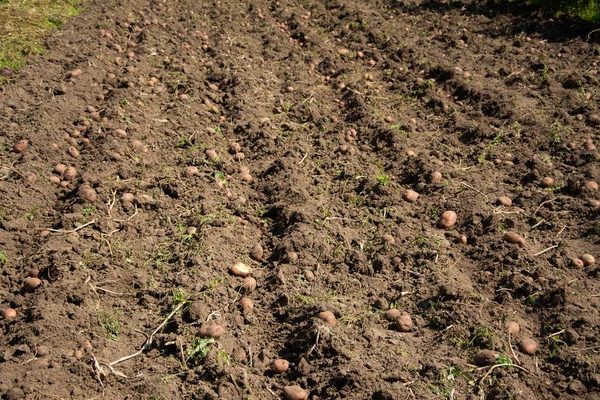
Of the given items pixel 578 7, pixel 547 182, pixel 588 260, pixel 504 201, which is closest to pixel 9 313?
pixel 504 201

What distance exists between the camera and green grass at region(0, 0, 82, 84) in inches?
213

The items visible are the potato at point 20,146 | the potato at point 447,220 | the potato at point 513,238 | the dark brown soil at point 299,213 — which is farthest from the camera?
the potato at point 20,146

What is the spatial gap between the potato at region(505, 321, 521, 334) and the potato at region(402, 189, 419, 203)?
1.30 meters

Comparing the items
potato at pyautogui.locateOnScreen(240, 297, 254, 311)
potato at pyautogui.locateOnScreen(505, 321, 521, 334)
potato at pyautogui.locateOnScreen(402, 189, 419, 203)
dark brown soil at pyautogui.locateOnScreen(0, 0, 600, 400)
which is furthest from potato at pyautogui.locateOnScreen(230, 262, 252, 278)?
potato at pyautogui.locateOnScreen(505, 321, 521, 334)

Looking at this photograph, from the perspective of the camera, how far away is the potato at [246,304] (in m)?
3.17

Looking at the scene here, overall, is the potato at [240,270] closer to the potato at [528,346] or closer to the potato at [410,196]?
the potato at [410,196]

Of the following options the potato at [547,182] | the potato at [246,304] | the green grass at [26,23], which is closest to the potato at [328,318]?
the potato at [246,304]

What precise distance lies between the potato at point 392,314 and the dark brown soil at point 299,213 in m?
0.03

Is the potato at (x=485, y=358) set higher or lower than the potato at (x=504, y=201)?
lower

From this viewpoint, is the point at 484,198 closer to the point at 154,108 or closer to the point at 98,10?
the point at 154,108

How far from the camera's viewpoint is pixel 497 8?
7203 mm

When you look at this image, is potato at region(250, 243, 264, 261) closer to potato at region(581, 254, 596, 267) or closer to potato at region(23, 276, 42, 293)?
potato at region(23, 276, 42, 293)

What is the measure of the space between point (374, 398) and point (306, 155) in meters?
2.33

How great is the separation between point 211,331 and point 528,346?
1.83m
